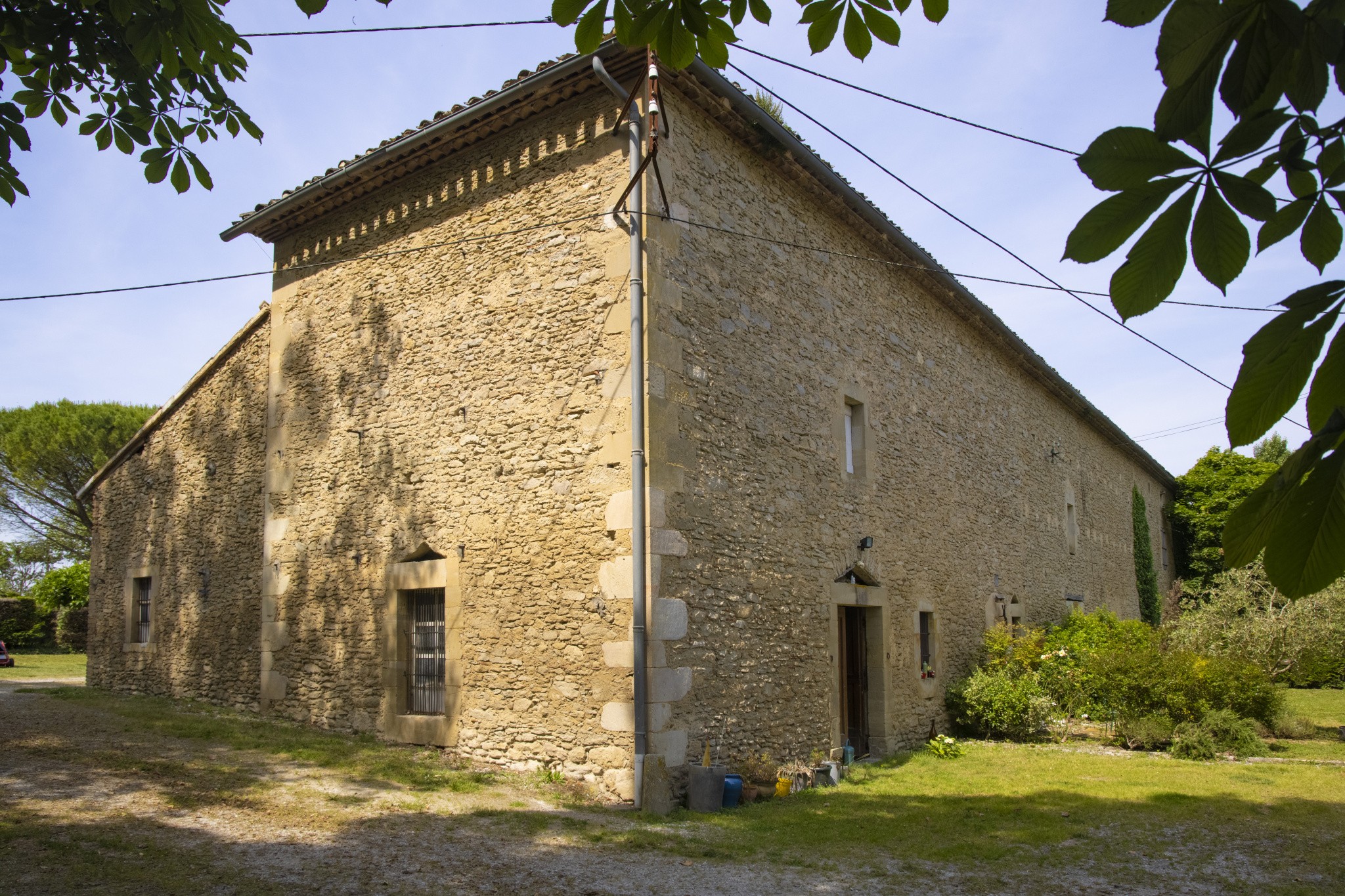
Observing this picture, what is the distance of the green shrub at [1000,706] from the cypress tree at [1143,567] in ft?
48.1

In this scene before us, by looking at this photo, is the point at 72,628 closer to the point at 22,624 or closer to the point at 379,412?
the point at 22,624

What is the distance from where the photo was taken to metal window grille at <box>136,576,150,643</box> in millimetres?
13000

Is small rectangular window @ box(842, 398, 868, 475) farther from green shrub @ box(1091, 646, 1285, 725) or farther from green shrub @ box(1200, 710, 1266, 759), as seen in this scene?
green shrub @ box(1200, 710, 1266, 759)

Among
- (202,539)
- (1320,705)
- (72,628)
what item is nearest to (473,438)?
(202,539)

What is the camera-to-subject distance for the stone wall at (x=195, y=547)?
11.5m

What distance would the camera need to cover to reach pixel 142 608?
1310 centimetres

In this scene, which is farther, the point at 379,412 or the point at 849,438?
the point at 849,438

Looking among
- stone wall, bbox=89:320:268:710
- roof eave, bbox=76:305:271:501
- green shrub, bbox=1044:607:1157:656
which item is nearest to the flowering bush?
green shrub, bbox=1044:607:1157:656

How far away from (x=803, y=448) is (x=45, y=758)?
7846 mm

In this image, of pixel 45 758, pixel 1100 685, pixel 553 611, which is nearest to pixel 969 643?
pixel 1100 685

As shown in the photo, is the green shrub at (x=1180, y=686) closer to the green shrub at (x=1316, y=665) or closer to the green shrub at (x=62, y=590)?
the green shrub at (x=1316, y=665)

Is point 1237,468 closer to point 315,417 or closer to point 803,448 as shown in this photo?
point 803,448

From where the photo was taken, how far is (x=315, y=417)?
10.9 metres

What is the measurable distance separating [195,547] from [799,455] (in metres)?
8.31
